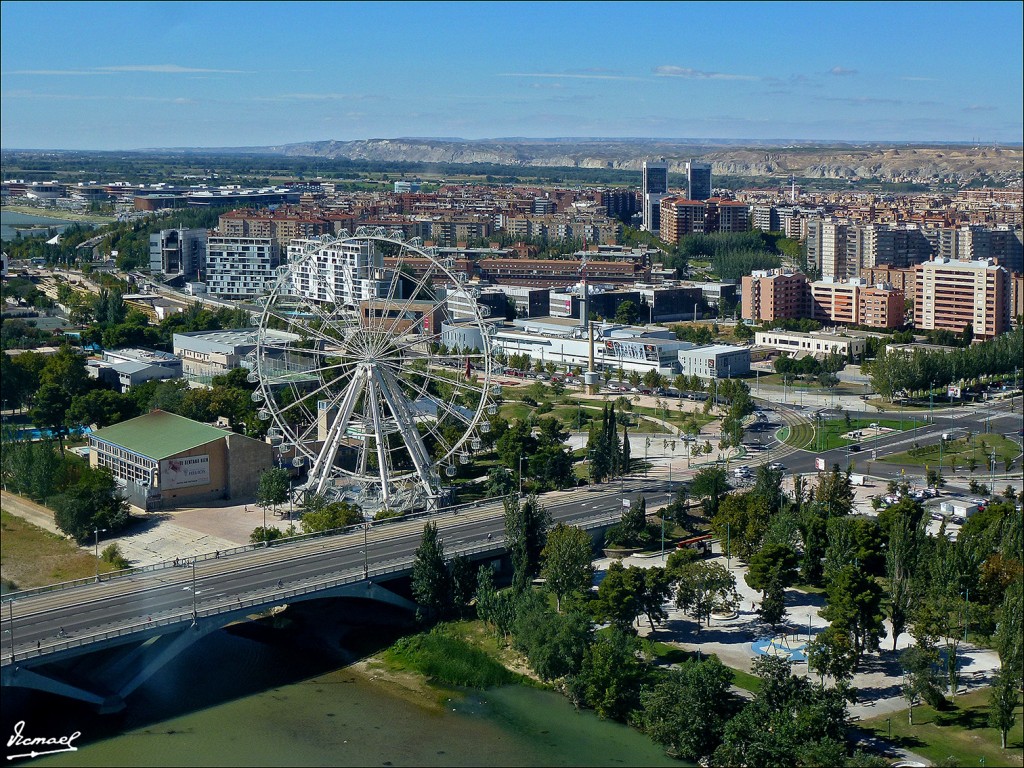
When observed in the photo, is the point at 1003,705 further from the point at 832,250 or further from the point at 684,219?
the point at 684,219

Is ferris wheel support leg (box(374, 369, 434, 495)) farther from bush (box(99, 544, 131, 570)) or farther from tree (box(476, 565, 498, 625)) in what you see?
bush (box(99, 544, 131, 570))

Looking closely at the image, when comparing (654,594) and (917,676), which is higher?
(654,594)

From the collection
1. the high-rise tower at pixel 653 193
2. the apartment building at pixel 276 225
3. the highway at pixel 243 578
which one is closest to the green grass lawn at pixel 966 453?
the highway at pixel 243 578

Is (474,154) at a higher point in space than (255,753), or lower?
higher

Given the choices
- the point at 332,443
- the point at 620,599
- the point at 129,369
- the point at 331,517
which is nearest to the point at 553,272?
the point at 129,369

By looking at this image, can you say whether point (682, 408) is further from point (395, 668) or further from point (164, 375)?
point (395, 668)

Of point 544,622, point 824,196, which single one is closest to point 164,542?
point 544,622
